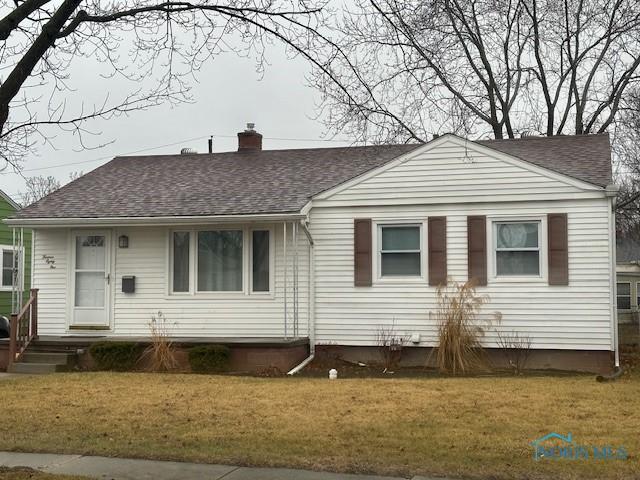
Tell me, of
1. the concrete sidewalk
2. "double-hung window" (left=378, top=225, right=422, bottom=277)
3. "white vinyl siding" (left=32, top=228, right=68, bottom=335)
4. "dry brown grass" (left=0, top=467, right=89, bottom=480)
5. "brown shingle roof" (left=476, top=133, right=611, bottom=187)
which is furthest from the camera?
"white vinyl siding" (left=32, top=228, right=68, bottom=335)

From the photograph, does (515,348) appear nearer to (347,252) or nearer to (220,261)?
(347,252)

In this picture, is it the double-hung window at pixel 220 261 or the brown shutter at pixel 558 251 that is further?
the double-hung window at pixel 220 261

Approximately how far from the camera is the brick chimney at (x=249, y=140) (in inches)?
739

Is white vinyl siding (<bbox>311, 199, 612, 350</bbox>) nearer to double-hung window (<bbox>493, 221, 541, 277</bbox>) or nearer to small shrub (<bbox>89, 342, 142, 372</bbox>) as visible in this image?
double-hung window (<bbox>493, 221, 541, 277</bbox>)

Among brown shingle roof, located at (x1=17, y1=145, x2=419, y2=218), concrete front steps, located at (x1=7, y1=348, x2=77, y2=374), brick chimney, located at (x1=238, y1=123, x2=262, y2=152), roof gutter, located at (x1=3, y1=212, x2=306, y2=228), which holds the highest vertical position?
brick chimney, located at (x1=238, y1=123, x2=262, y2=152)

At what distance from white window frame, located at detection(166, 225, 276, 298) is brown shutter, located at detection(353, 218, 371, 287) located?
1696mm

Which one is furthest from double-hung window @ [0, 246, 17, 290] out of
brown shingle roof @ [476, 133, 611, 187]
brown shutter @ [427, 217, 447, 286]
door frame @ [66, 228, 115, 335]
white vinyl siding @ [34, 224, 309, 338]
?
brown shingle roof @ [476, 133, 611, 187]

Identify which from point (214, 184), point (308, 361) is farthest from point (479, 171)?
point (214, 184)

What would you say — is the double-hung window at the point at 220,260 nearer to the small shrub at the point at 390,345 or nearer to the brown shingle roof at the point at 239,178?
the brown shingle roof at the point at 239,178

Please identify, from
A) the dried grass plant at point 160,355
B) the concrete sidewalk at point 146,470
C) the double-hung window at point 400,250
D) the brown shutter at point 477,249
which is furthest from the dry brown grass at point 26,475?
the brown shutter at point 477,249

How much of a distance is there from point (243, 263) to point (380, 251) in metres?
2.80

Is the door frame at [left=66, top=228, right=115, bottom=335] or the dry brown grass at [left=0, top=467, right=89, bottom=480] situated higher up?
the door frame at [left=66, top=228, right=115, bottom=335]

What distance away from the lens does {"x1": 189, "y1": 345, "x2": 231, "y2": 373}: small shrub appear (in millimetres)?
13172

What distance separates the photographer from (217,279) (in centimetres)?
1494
